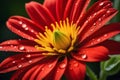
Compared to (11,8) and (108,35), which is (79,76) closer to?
(108,35)

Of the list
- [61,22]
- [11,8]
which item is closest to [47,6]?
[61,22]

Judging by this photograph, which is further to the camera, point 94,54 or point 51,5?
point 51,5

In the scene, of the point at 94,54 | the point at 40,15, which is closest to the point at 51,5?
the point at 40,15

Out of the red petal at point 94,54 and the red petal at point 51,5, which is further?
the red petal at point 51,5

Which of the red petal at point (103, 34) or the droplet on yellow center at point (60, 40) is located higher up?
the droplet on yellow center at point (60, 40)

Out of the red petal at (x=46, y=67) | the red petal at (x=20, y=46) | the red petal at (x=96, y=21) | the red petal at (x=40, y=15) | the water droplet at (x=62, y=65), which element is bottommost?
the water droplet at (x=62, y=65)

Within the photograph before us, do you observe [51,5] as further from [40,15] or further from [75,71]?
[75,71]
